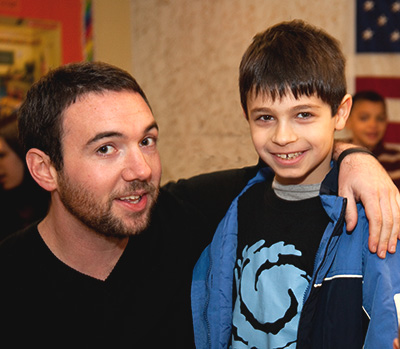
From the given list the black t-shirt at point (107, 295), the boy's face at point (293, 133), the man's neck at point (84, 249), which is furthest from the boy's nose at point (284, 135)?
the man's neck at point (84, 249)

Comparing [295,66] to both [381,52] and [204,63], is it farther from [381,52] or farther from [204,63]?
[381,52]

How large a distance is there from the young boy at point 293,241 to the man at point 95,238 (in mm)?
145

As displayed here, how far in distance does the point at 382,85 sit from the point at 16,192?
9.31 ft

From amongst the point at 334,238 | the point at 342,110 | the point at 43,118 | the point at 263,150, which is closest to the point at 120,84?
the point at 43,118

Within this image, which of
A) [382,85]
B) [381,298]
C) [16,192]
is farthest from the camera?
[382,85]

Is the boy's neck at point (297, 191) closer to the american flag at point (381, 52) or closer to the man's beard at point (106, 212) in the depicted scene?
the man's beard at point (106, 212)

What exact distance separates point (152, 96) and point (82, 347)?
126 inches

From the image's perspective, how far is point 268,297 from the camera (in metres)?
1.46

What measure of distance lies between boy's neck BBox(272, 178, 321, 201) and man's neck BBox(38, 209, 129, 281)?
61 cm

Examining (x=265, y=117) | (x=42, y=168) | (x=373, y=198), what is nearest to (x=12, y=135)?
(x=42, y=168)

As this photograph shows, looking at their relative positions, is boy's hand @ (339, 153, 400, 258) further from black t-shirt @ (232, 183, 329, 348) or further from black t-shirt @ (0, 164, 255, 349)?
black t-shirt @ (0, 164, 255, 349)

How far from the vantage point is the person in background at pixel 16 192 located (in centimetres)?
273

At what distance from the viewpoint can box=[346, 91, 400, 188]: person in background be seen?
12.6 feet

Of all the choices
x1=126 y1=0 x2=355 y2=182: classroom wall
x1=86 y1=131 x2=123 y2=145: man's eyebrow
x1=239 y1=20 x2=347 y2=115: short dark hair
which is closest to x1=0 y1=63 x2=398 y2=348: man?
x1=86 y1=131 x2=123 y2=145: man's eyebrow
